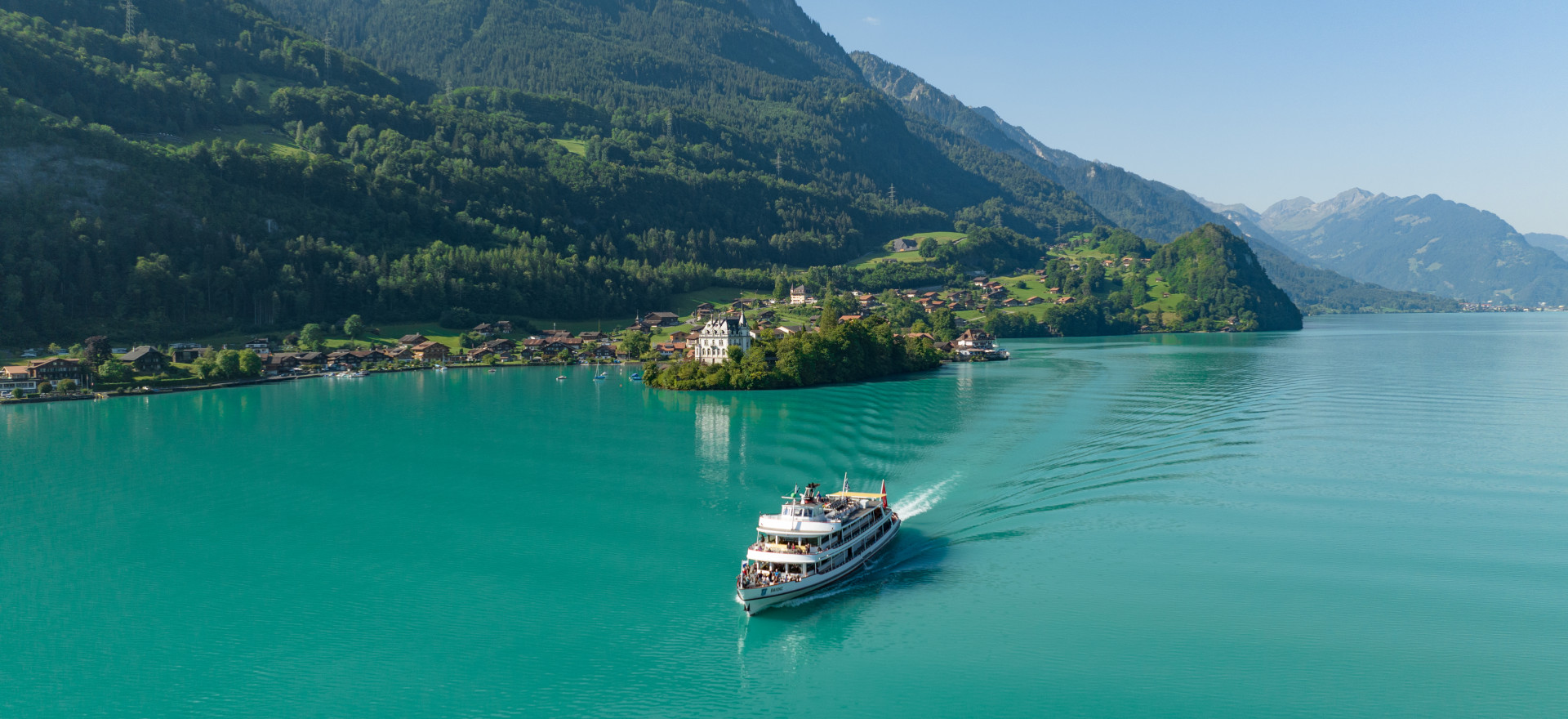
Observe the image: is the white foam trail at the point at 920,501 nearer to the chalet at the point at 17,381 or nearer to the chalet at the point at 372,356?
the chalet at the point at 17,381

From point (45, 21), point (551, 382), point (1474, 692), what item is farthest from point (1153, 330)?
point (45, 21)

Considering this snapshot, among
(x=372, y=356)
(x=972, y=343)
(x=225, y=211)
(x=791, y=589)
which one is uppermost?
(x=225, y=211)

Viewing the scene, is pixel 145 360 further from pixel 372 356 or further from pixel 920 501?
pixel 920 501

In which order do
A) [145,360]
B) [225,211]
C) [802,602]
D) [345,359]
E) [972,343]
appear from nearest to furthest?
[802,602]
[145,360]
[345,359]
[972,343]
[225,211]

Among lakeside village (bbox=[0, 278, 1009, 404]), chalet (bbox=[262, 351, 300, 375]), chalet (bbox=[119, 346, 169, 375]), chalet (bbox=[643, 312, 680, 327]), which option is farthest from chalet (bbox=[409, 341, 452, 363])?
chalet (bbox=[643, 312, 680, 327])

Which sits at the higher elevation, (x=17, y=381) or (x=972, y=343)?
(x=972, y=343)

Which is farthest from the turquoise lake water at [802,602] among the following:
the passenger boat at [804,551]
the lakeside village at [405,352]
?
the lakeside village at [405,352]

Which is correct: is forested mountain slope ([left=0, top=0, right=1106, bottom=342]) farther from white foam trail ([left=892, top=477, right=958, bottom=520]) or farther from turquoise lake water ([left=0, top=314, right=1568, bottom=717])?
white foam trail ([left=892, top=477, right=958, bottom=520])

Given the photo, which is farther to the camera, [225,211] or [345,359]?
[225,211]

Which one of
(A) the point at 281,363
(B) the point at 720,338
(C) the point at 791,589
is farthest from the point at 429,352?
(C) the point at 791,589
